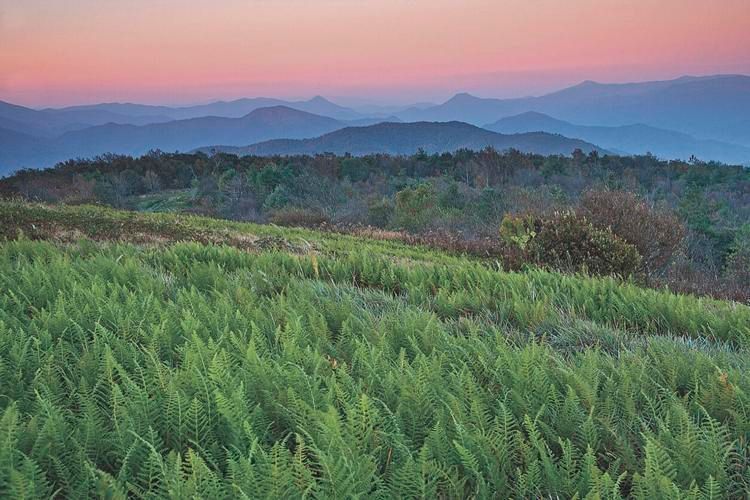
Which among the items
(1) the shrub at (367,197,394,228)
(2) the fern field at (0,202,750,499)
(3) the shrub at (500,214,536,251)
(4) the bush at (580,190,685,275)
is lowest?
(1) the shrub at (367,197,394,228)

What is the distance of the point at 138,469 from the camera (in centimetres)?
155

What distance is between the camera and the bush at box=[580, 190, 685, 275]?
17.0 meters

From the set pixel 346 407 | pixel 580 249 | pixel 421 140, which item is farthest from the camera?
pixel 421 140

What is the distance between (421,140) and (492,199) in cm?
14674

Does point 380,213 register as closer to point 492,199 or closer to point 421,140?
point 492,199

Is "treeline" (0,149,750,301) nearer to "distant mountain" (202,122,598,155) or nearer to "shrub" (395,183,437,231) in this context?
"shrub" (395,183,437,231)

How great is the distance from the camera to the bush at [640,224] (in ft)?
55.8

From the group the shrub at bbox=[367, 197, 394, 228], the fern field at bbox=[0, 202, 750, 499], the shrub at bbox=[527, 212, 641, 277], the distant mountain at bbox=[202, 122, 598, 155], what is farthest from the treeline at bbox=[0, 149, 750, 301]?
the distant mountain at bbox=[202, 122, 598, 155]

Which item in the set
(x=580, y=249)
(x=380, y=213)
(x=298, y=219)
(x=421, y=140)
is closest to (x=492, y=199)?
(x=380, y=213)

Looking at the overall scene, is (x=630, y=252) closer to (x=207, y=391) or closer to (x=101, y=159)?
(x=207, y=391)

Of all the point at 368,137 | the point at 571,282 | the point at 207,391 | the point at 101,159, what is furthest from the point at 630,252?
the point at 368,137

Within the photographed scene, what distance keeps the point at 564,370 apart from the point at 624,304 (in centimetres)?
212

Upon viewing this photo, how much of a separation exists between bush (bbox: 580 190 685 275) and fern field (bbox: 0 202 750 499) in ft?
48.5

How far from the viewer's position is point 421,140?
610 feet
